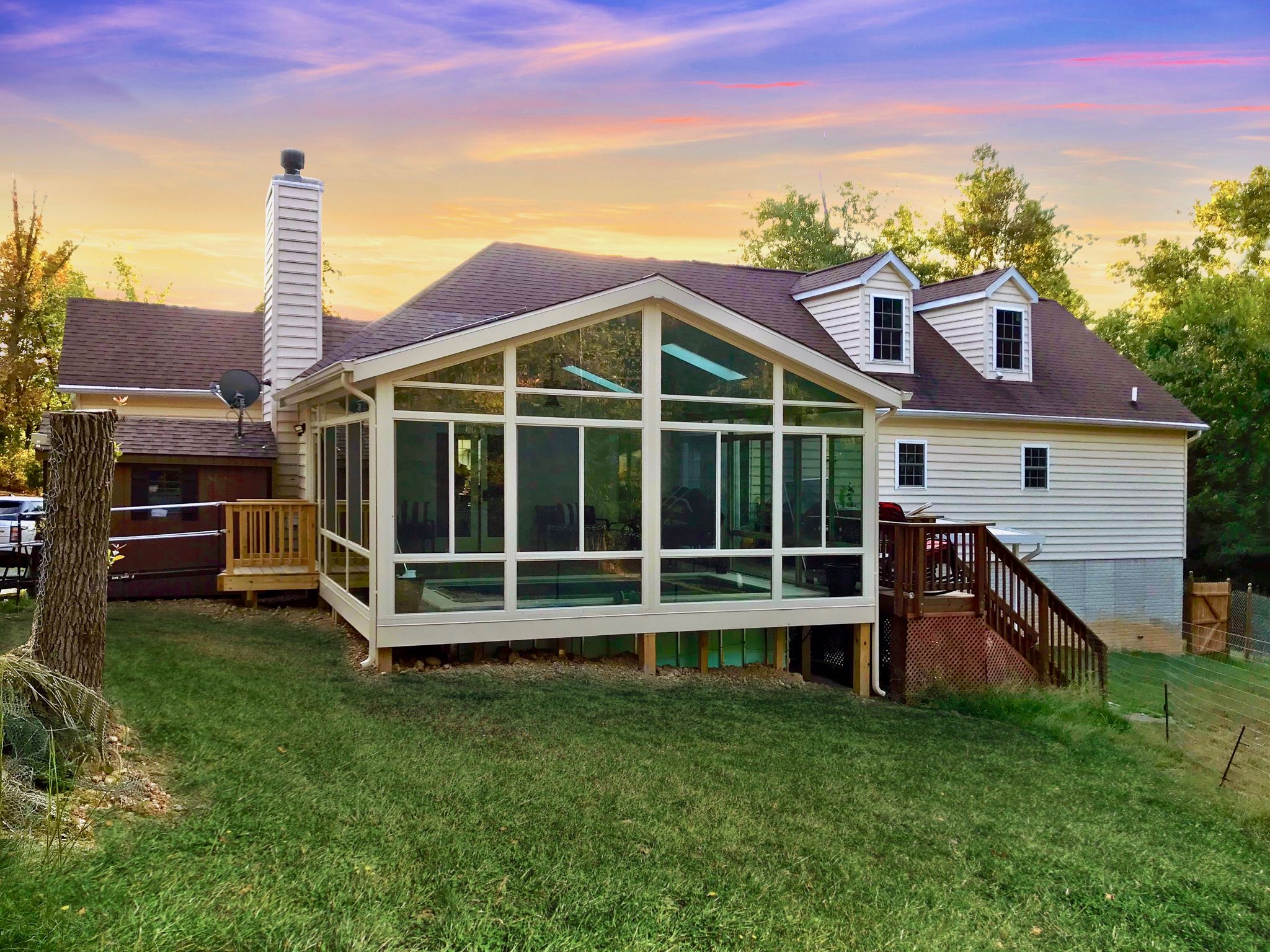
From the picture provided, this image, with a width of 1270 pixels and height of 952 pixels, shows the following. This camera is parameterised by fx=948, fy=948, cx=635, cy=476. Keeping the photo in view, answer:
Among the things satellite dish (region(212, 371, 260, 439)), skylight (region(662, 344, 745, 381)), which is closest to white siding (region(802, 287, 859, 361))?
skylight (region(662, 344, 745, 381))

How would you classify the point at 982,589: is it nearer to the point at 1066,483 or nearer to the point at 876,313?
the point at 876,313

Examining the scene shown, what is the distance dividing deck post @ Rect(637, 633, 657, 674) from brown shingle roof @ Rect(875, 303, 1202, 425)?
7655 mm

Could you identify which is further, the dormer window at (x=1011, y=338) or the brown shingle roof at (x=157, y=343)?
the dormer window at (x=1011, y=338)

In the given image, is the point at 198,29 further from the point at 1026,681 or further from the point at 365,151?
the point at 1026,681

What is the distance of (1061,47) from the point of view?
501 inches

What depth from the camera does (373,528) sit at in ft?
27.7

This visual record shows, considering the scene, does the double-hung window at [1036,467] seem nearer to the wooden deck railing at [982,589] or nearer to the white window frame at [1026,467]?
the white window frame at [1026,467]

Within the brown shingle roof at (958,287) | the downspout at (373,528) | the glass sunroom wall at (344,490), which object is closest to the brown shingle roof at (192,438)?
the glass sunroom wall at (344,490)

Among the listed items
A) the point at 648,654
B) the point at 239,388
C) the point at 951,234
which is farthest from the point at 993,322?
the point at 951,234

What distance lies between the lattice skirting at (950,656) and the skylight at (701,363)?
3.47 m

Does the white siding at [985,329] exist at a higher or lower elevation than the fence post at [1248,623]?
higher

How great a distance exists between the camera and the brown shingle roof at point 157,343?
14.0 m

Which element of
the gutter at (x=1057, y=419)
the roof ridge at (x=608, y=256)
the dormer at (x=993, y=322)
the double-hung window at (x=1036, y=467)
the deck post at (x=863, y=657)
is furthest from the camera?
the dormer at (x=993, y=322)

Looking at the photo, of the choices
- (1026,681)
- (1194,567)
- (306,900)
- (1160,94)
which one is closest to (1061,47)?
(1160,94)
